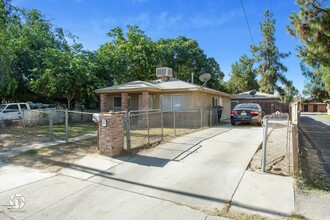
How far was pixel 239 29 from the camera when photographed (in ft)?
53.1

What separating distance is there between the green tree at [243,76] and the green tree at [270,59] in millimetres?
2551

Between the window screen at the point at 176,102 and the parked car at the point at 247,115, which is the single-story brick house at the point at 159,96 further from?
the parked car at the point at 247,115

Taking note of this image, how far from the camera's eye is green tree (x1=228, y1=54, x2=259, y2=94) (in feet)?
140

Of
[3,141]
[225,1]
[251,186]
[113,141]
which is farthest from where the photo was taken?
[225,1]

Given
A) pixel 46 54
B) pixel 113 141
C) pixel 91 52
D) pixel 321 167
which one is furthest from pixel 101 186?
pixel 91 52

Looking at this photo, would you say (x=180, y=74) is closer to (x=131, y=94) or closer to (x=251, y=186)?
(x=131, y=94)

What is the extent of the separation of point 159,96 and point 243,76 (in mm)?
33398

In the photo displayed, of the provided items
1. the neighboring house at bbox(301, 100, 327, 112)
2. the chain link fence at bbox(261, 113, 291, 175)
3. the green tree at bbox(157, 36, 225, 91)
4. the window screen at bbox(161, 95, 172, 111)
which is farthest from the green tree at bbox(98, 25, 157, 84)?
the neighboring house at bbox(301, 100, 327, 112)

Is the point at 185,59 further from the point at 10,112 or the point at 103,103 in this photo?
the point at 10,112

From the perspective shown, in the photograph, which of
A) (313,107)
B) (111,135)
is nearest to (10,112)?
(111,135)

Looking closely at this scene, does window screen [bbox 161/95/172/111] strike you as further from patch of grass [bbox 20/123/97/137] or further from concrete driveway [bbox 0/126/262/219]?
concrete driveway [bbox 0/126/262/219]

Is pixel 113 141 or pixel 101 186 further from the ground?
pixel 113 141

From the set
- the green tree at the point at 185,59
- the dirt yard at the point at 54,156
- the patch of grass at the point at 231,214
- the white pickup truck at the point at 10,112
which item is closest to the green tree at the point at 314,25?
the patch of grass at the point at 231,214

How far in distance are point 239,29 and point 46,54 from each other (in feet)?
47.1
